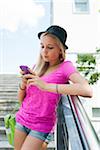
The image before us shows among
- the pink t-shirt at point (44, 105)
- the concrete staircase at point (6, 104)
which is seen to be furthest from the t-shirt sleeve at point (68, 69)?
the concrete staircase at point (6, 104)

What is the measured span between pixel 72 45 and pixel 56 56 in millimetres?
8952

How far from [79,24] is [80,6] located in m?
1.00

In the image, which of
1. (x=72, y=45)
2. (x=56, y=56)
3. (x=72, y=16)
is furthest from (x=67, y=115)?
(x=72, y=16)

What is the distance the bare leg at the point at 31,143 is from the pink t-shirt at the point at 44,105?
5cm

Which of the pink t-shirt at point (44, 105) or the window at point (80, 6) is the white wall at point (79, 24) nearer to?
the window at point (80, 6)

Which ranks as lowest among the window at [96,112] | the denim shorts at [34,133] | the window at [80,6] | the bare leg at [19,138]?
the window at [96,112]

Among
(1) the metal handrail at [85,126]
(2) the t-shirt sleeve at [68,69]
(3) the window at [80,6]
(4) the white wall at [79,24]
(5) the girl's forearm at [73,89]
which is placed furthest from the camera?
(3) the window at [80,6]

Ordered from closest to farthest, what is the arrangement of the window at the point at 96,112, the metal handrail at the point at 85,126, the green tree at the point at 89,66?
the metal handrail at the point at 85,126
the window at the point at 96,112
the green tree at the point at 89,66

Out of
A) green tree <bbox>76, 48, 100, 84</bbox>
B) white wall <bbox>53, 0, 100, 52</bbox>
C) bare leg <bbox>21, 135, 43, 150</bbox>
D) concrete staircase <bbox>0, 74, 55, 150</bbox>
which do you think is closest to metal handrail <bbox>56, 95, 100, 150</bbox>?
bare leg <bbox>21, 135, 43, 150</bbox>

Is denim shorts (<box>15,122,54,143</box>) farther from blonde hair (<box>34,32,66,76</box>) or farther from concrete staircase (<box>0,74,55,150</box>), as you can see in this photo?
concrete staircase (<box>0,74,55,150</box>)

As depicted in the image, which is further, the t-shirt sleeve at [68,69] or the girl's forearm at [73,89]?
the t-shirt sleeve at [68,69]

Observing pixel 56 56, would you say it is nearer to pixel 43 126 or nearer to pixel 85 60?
pixel 43 126

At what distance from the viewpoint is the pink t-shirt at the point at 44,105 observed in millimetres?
1820

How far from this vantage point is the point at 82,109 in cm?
136
